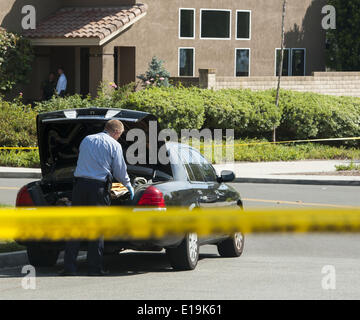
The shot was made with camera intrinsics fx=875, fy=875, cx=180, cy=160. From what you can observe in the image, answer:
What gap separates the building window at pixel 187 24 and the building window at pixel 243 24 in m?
2.04

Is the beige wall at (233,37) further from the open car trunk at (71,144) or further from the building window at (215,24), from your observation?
the open car trunk at (71,144)

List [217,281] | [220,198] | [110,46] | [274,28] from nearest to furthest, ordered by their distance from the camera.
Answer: [217,281], [220,198], [110,46], [274,28]

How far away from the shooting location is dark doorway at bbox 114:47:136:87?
34375 mm

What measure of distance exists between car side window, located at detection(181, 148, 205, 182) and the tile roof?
21.2 metres

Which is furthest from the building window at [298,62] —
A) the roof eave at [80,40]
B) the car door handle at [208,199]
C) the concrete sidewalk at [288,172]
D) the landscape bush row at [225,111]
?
the car door handle at [208,199]

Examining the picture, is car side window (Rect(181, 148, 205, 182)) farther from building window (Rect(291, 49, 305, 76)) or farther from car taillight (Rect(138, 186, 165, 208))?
building window (Rect(291, 49, 305, 76))

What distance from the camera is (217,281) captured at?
9.04m

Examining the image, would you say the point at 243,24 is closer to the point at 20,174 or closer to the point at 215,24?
the point at 215,24

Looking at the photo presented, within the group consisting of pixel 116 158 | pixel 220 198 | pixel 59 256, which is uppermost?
pixel 116 158

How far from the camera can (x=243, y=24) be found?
36.7 meters

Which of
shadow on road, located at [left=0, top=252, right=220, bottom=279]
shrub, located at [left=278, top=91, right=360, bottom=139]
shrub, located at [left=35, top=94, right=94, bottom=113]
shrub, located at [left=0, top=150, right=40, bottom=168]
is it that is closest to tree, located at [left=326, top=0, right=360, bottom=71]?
shrub, located at [left=278, top=91, right=360, bottom=139]
